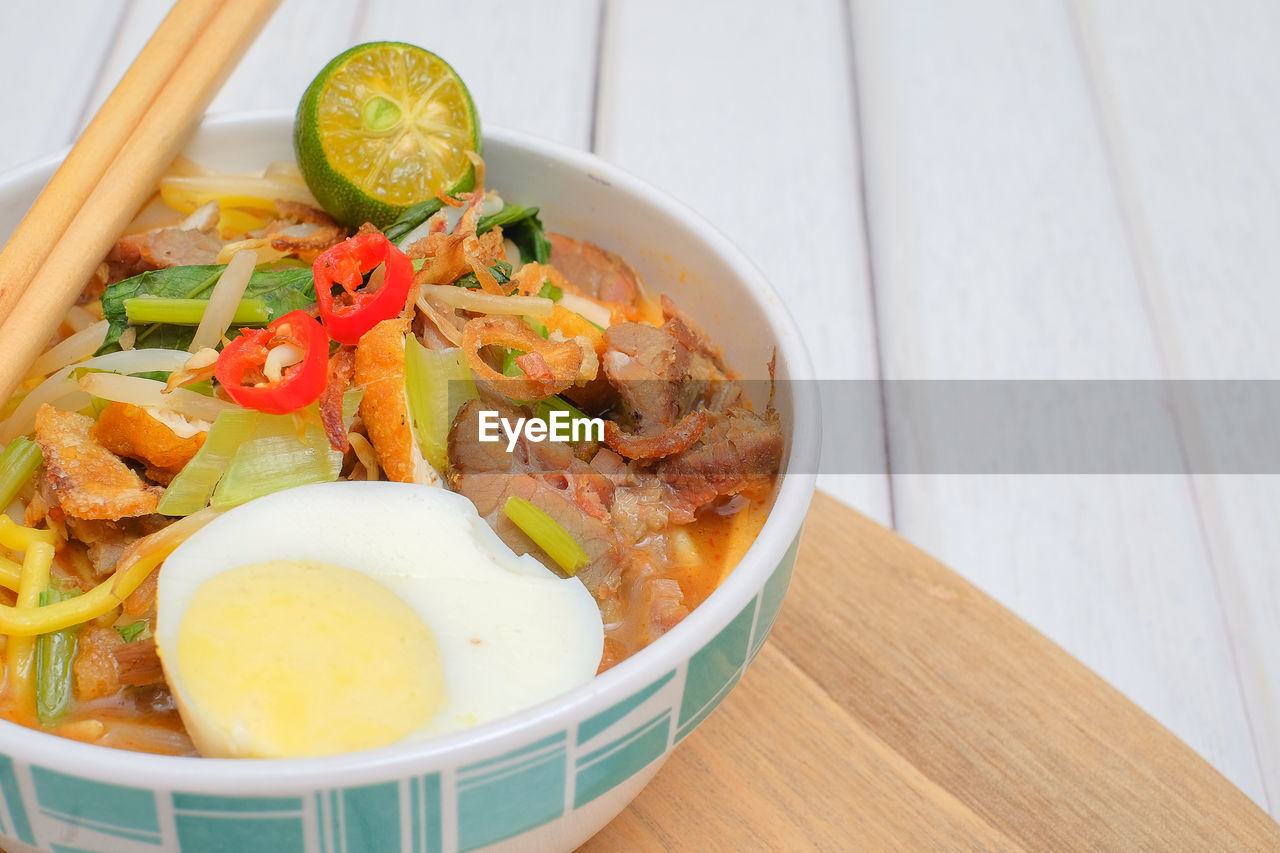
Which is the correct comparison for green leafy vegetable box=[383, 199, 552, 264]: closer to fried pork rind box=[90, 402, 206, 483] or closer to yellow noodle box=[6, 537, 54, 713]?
fried pork rind box=[90, 402, 206, 483]

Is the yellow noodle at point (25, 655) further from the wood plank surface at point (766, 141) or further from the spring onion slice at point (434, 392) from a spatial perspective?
the wood plank surface at point (766, 141)

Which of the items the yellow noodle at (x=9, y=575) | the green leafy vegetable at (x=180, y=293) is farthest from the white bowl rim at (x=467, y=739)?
the green leafy vegetable at (x=180, y=293)

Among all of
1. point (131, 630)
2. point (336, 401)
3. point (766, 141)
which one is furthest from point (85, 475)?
point (766, 141)

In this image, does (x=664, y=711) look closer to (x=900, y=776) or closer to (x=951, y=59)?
(x=900, y=776)

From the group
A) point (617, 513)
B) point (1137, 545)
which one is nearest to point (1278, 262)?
point (1137, 545)

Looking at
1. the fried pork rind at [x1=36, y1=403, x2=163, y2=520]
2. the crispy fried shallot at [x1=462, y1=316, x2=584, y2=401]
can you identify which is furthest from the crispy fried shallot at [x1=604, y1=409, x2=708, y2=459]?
the fried pork rind at [x1=36, y1=403, x2=163, y2=520]

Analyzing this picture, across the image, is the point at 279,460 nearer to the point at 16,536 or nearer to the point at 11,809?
Result: the point at 16,536
